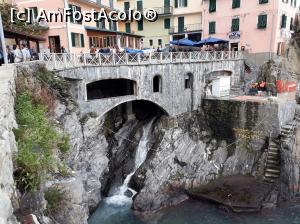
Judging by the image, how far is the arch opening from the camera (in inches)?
977

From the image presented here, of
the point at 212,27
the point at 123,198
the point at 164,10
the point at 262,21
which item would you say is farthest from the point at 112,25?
the point at 123,198

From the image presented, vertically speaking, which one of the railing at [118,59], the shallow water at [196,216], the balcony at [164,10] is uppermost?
the balcony at [164,10]

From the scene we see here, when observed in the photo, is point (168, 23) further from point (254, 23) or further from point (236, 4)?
point (254, 23)

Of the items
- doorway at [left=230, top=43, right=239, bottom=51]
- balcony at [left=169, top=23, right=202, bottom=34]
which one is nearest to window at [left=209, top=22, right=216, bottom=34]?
balcony at [left=169, top=23, right=202, bottom=34]

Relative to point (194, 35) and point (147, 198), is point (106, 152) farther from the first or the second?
point (194, 35)

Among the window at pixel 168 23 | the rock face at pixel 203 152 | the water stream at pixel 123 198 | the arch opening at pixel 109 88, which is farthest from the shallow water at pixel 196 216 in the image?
the window at pixel 168 23

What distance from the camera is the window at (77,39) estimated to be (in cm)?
2664

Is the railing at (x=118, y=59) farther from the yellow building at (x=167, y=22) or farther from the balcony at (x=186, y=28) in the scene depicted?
the yellow building at (x=167, y=22)

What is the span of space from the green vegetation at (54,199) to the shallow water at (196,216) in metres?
11.1

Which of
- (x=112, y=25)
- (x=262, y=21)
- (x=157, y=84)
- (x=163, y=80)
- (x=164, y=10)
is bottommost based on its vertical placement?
(x=157, y=84)

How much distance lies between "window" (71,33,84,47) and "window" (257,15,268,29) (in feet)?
67.9

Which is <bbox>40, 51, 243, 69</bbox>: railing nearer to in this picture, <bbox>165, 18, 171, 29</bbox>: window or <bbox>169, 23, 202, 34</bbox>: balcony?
<bbox>169, 23, 202, 34</bbox>: balcony

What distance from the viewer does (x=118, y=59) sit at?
829 inches

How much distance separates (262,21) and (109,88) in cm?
1999
